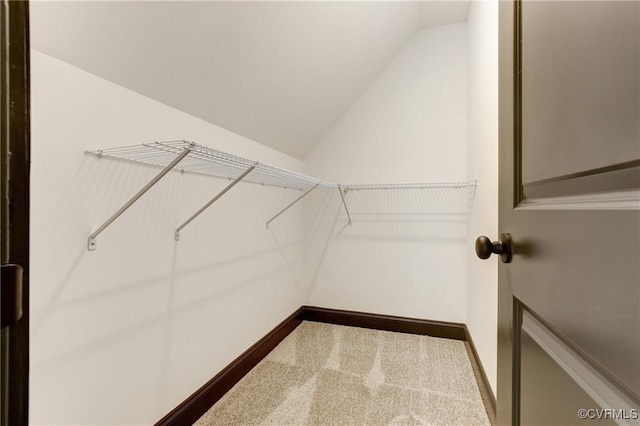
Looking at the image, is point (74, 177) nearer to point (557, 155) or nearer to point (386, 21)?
point (557, 155)

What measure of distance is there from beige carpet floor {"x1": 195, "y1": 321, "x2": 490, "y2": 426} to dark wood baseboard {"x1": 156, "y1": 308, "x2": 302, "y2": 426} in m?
0.04

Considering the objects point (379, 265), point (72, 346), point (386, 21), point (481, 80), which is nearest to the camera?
point (72, 346)

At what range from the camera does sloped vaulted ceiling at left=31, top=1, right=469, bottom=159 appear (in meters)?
0.84

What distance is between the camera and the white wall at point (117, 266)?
0.80 metres

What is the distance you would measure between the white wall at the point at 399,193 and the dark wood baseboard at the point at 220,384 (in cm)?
66

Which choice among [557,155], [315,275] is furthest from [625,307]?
[315,275]

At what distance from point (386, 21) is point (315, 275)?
1.97 metres

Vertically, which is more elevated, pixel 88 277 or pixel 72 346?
pixel 88 277

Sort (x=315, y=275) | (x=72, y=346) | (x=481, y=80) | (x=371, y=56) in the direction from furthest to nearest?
(x=315, y=275), (x=371, y=56), (x=481, y=80), (x=72, y=346)

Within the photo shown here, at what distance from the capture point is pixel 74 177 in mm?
866

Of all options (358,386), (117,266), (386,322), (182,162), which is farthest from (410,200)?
(117,266)

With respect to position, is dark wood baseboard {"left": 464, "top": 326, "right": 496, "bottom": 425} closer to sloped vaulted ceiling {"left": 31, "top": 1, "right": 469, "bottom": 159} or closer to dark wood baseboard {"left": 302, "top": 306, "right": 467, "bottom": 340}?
dark wood baseboard {"left": 302, "top": 306, "right": 467, "bottom": 340}

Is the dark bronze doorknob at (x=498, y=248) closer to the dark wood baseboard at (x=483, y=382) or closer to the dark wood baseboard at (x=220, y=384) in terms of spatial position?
the dark wood baseboard at (x=483, y=382)

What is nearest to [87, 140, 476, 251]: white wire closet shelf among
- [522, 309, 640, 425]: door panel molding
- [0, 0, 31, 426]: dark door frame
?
[0, 0, 31, 426]: dark door frame
